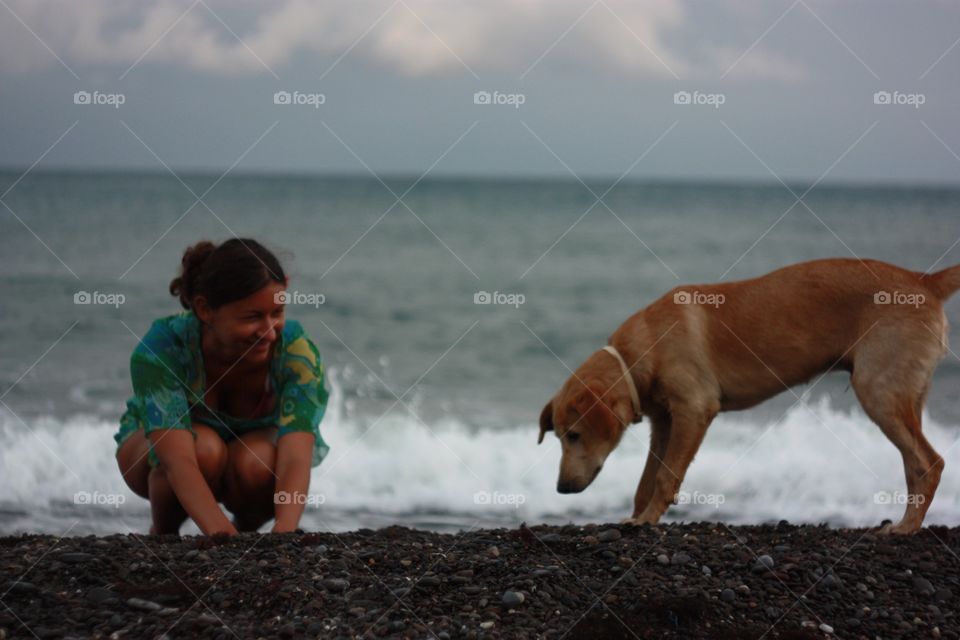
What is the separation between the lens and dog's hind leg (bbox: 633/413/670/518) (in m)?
5.89

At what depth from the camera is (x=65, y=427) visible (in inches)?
399

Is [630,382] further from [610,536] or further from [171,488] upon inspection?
[171,488]

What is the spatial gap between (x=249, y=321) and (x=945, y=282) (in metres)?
3.68

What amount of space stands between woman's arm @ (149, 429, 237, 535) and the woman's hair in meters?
0.65

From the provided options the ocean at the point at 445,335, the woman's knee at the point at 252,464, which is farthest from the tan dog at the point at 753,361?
the ocean at the point at 445,335

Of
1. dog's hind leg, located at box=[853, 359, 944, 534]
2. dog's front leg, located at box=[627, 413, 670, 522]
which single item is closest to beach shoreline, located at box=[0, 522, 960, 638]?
dog's hind leg, located at box=[853, 359, 944, 534]

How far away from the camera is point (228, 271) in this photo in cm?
486

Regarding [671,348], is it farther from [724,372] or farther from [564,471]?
[564,471]

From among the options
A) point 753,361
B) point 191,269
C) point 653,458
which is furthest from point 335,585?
point 753,361

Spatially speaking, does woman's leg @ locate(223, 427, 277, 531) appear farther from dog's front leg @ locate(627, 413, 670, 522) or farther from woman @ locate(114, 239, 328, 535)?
dog's front leg @ locate(627, 413, 670, 522)

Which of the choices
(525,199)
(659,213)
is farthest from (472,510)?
(525,199)

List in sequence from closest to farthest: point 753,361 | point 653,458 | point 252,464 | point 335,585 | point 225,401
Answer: point 335,585 → point 252,464 → point 225,401 → point 753,361 → point 653,458

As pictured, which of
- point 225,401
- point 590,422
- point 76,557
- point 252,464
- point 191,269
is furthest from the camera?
point 590,422

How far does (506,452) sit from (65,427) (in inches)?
Result: 170
